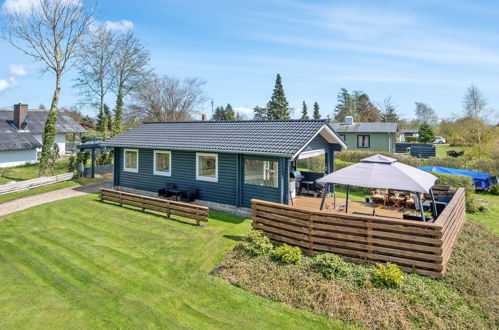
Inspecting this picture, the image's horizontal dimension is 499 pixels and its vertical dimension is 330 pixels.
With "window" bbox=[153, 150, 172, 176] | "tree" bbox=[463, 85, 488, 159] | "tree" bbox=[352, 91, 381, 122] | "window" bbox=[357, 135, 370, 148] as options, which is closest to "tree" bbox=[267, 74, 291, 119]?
"tree" bbox=[352, 91, 381, 122]

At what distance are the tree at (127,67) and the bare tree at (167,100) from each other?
14.3ft

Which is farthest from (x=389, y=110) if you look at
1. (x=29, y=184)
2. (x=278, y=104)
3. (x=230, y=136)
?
(x=29, y=184)

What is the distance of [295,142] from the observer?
11.7 metres

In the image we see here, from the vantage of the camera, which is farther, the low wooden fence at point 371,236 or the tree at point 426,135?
the tree at point 426,135

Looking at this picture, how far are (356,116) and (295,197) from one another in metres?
53.0

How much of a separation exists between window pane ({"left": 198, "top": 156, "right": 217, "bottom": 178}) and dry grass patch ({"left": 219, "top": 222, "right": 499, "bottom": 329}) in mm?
6043

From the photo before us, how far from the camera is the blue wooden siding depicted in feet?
39.0

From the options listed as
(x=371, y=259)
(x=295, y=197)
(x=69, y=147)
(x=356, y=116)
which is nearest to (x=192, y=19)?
(x=295, y=197)

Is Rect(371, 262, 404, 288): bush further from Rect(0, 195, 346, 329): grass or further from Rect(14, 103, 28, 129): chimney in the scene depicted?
Rect(14, 103, 28, 129): chimney

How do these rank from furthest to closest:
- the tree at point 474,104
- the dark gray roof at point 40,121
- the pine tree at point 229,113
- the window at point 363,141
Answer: the pine tree at point 229,113, the tree at point 474,104, the window at point 363,141, the dark gray roof at point 40,121

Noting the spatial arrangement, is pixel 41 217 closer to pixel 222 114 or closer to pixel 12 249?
pixel 12 249

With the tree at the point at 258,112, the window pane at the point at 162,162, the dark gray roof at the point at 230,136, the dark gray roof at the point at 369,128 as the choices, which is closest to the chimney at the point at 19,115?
the dark gray roof at the point at 230,136

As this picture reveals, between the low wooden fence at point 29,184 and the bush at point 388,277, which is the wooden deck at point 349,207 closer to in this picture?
the bush at point 388,277

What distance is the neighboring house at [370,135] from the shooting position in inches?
1419
